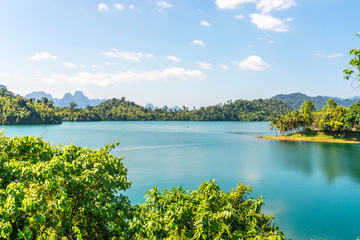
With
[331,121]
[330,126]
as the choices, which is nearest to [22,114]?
[330,126]

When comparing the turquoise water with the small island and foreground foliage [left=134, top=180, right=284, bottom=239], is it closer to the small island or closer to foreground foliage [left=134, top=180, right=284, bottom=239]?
foreground foliage [left=134, top=180, right=284, bottom=239]

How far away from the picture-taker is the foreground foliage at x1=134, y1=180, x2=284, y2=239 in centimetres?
722

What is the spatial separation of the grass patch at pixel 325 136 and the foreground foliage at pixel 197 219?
229ft

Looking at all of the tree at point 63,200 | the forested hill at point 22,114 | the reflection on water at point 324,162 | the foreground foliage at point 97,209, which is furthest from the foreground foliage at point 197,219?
the forested hill at point 22,114

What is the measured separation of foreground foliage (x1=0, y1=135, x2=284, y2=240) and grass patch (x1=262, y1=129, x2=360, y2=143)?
6951cm

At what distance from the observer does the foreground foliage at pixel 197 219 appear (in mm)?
7223

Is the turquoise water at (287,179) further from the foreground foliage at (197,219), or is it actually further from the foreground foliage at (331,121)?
the foreground foliage at (331,121)

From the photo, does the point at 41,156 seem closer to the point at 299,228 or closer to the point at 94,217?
the point at 94,217

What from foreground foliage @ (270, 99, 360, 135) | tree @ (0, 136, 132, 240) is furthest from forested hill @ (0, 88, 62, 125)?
tree @ (0, 136, 132, 240)

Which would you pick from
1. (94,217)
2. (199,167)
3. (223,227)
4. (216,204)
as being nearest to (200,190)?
(216,204)

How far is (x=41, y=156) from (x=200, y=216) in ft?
25.0

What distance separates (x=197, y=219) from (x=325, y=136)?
245 feet

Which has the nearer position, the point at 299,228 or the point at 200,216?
the point at 200,216

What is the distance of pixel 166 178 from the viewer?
1244 inches
